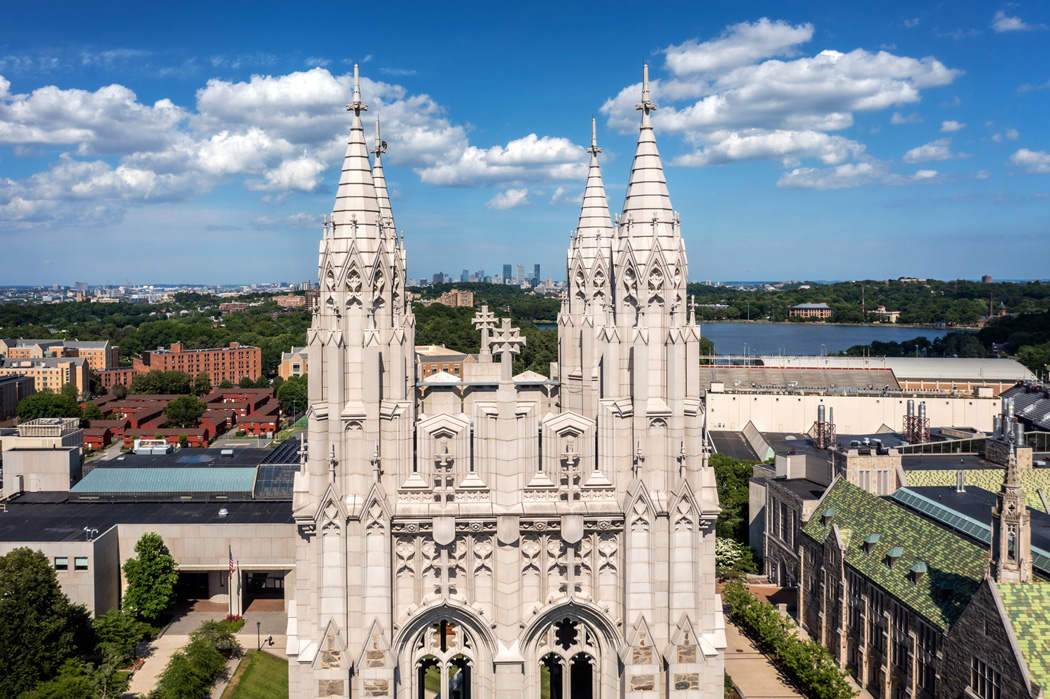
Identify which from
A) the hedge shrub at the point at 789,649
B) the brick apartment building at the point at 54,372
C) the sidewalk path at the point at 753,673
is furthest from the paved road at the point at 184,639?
the brick apartment building at the point at 54,372

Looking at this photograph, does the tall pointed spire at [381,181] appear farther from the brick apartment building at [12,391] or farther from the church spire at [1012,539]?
the brick apartment building at [12,391]

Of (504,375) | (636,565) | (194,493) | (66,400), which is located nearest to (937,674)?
(636,565)

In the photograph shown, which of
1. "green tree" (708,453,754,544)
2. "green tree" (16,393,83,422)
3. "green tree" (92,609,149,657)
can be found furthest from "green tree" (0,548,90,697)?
"green tree" (16,393,83,422)

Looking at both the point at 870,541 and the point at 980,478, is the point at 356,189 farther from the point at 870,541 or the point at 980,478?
the point at 980,478

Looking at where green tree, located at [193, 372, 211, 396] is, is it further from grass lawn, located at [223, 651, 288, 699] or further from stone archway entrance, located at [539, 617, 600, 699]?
stone archway entrance, located at [539, 617, 600, 699]

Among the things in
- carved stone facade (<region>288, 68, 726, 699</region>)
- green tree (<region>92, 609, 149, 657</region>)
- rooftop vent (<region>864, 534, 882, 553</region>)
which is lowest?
green tree (<region>92, 609, 149, 657</region>)
